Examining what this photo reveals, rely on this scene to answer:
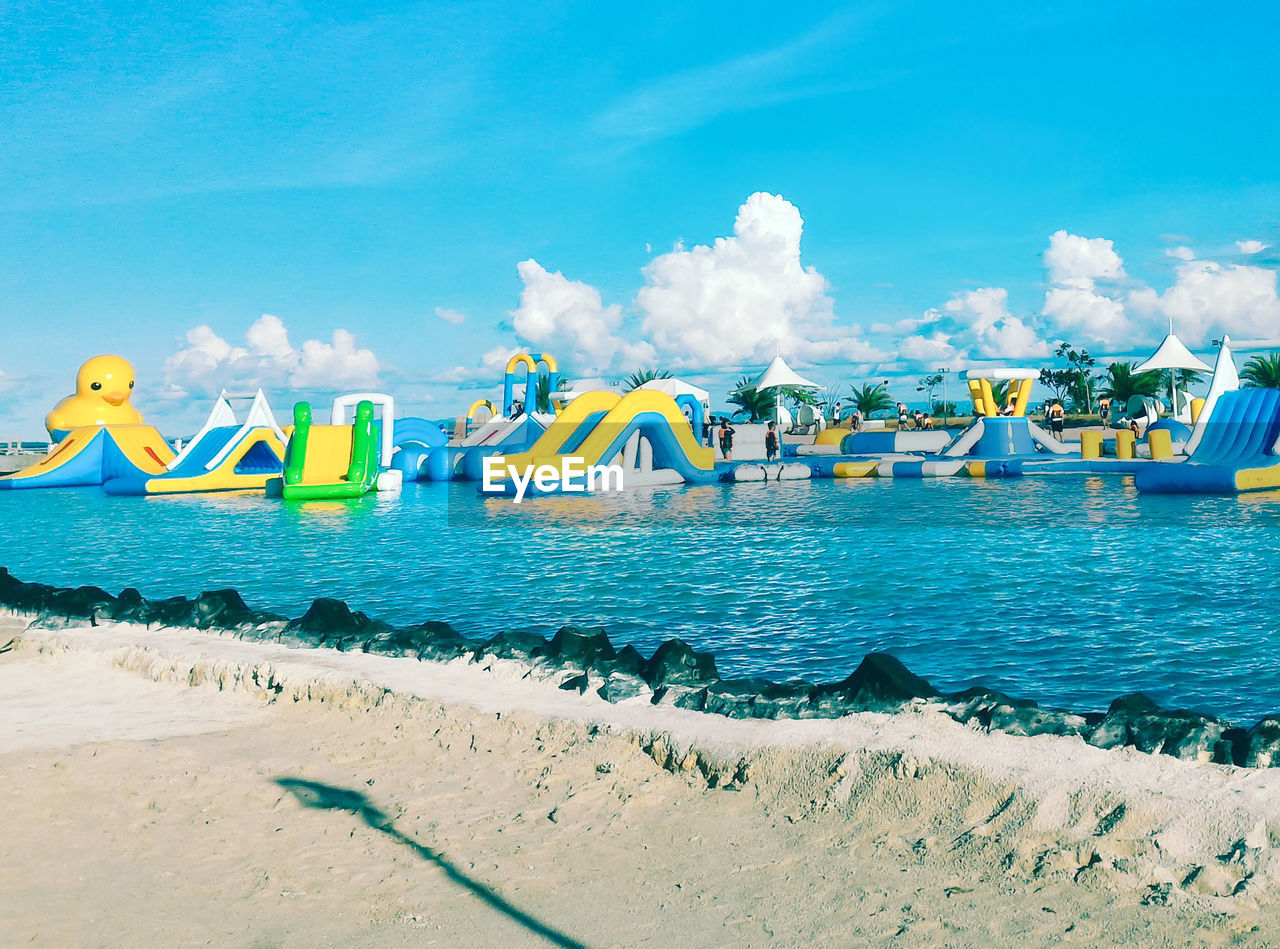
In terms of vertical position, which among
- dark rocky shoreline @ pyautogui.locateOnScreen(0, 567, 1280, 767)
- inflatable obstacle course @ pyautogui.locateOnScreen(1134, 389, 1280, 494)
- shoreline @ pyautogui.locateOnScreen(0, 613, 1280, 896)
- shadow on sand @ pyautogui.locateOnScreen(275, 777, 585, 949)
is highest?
inflatable obstacle course @ pyautogui.locateOnScreen(1134, 389, 1280, 494)

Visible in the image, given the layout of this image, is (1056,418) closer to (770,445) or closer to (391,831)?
(770,445)

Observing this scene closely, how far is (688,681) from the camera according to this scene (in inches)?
197

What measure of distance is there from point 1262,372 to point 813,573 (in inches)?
→ 1480

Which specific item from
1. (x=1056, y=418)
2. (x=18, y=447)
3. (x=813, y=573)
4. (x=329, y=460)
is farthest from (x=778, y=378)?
(x=18, y=447)

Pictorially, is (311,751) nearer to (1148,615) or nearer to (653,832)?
(653,832)

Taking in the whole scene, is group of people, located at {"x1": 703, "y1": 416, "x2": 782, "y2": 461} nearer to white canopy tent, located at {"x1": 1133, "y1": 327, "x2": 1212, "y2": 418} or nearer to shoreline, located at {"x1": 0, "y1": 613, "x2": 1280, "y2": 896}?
white canopy tent, located at {"x1": 1133, "y1": 327, "x2": 1212, "y2": 418}

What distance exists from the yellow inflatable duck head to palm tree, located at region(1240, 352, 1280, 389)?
38219 millimetres

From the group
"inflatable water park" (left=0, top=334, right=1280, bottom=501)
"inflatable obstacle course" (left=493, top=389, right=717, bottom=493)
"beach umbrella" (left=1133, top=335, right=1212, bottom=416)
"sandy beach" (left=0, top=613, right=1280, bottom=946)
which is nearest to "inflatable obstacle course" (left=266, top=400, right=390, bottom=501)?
"inflatable water park" (left=0, top=334, right=1280, bottom=501)

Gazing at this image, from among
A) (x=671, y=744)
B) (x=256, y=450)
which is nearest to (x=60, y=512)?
(x=256, y=450)

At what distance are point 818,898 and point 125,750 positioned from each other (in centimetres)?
324

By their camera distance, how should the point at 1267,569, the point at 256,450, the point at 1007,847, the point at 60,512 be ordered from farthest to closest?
the point at 256,450 < the point at 60,512 < the point at 1267,569 < the point at 1007,847

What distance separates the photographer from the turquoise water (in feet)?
19.3

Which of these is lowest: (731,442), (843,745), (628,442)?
(843,745)

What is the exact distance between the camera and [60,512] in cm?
1695
